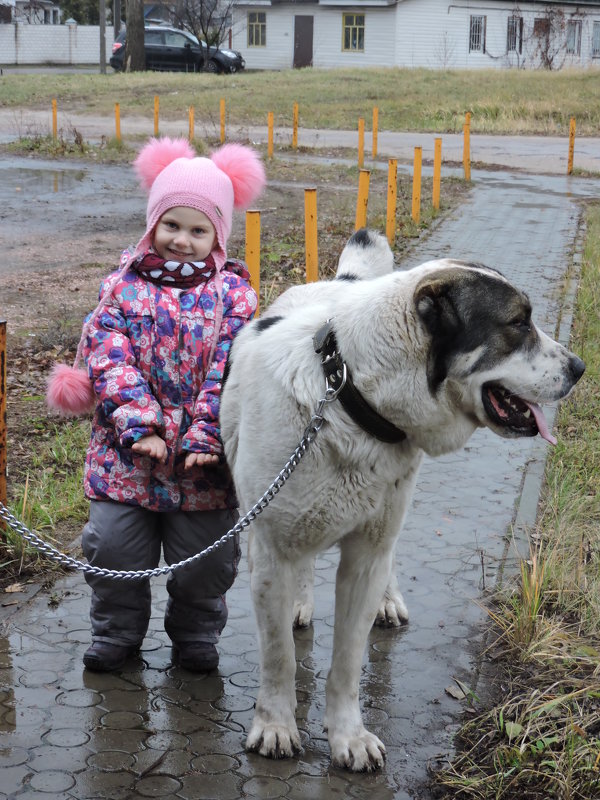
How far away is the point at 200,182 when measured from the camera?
11.9 ft

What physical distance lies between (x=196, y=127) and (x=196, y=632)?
2411cm

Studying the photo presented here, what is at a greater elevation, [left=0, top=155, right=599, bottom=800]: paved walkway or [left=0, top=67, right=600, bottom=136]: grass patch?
[left=0, top=67, right=600, bottom=136]: grass patch

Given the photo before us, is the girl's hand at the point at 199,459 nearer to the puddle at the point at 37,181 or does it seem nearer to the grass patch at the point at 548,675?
the grass patch at the point at 548,675

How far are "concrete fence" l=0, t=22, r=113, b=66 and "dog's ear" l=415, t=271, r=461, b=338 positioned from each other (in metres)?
54.2

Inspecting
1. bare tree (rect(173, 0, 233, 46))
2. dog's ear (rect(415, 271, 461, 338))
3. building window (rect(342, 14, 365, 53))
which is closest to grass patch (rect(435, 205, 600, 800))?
dog's ear (rect(415, 271, 461, 338))

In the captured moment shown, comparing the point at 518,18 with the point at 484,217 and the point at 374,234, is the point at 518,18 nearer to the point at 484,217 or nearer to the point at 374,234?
the point at 484,217

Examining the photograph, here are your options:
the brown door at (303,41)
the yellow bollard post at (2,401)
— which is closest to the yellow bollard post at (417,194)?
the yellow bollard post at (2,401)

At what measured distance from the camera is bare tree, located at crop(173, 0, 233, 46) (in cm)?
4872

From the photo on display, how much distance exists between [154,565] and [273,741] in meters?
0.82

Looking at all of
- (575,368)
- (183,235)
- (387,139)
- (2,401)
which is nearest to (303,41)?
(387,139)

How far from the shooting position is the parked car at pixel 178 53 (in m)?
45.1

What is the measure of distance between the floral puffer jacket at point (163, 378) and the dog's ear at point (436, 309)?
2.94ft

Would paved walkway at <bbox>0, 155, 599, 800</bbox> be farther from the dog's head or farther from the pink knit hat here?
the dog's head

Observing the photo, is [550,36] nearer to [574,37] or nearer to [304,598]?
[574,37]
